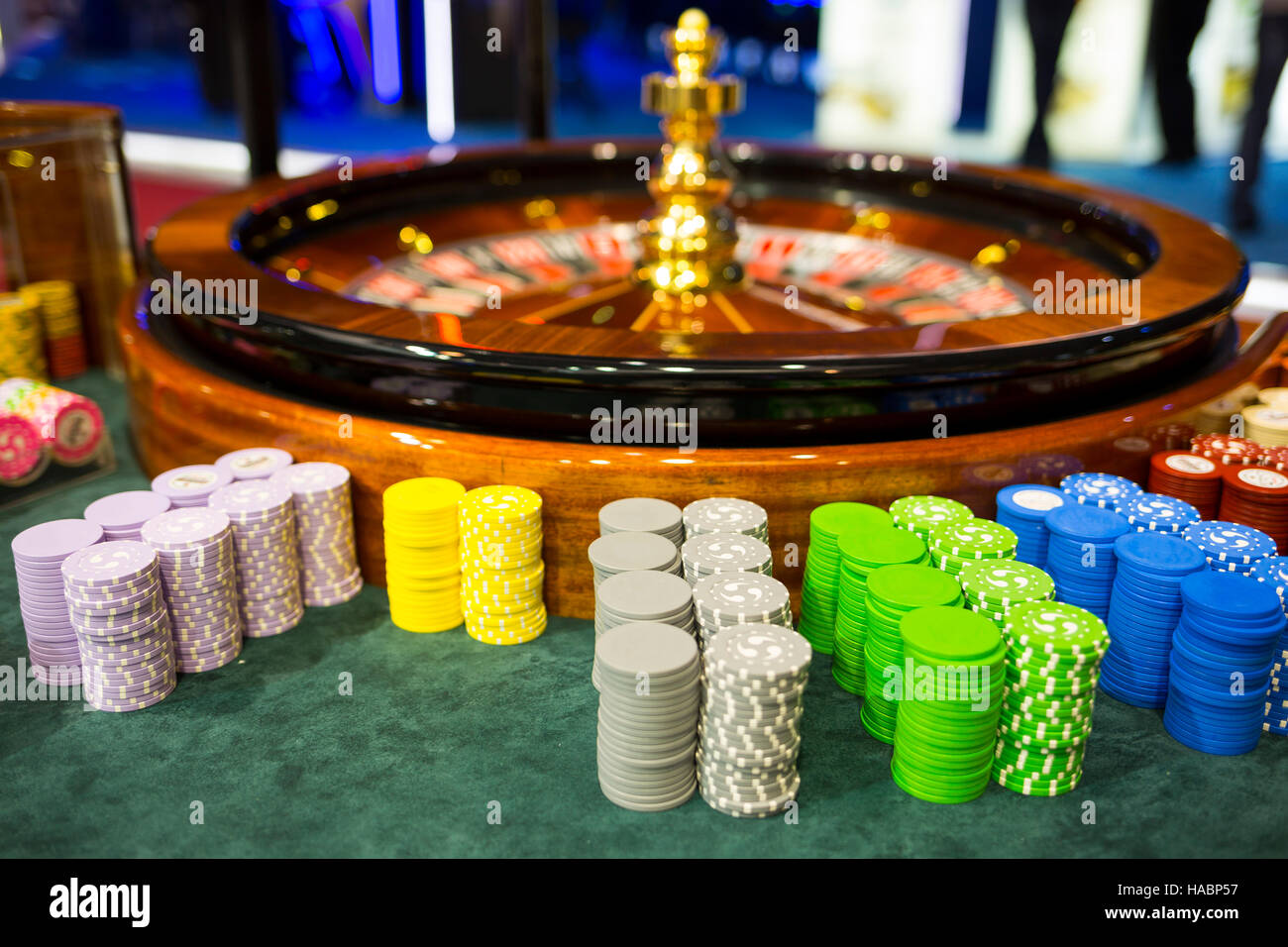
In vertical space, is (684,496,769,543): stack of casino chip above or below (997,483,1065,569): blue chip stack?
above

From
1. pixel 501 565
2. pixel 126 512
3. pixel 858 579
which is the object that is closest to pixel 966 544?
pixel 858 579

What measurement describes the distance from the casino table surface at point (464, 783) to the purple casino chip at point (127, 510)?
0.31 metres

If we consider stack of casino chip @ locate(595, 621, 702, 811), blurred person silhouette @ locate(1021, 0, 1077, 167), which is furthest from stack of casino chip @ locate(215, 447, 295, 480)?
blurred person silhouette @ locate(1021, 0, 1077, 167)

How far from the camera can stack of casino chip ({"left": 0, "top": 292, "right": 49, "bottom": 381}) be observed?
3496mm

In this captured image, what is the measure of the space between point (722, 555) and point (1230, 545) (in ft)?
3.19

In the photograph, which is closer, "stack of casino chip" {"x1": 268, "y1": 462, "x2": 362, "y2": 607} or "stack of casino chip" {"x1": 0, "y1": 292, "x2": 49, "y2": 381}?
"stack of casino chip" {"x1": 268, "y1": 462, "x2": 362, "y2": 607}

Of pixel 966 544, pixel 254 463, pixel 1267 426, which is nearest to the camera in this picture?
pixel 966 544

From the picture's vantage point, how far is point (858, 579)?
2.08 meters

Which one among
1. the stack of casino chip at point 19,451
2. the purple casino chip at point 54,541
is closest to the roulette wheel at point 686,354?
the stack of casino chip at point 19,451

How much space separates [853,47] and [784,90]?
1.91m

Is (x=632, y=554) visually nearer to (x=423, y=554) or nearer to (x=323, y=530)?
(x=423, y=554)

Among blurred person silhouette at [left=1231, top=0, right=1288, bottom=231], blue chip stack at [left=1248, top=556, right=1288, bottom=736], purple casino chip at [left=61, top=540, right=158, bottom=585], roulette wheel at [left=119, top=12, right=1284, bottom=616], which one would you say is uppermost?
blurred person silhouette at [left=1231, top=0, right=1288, bottom=231]

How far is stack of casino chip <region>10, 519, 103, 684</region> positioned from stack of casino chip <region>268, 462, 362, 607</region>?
383 millimetres

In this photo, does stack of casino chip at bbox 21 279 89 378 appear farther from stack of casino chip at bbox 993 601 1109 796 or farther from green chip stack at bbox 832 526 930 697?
stack of casino chip at bbox 993 601 1109 796
